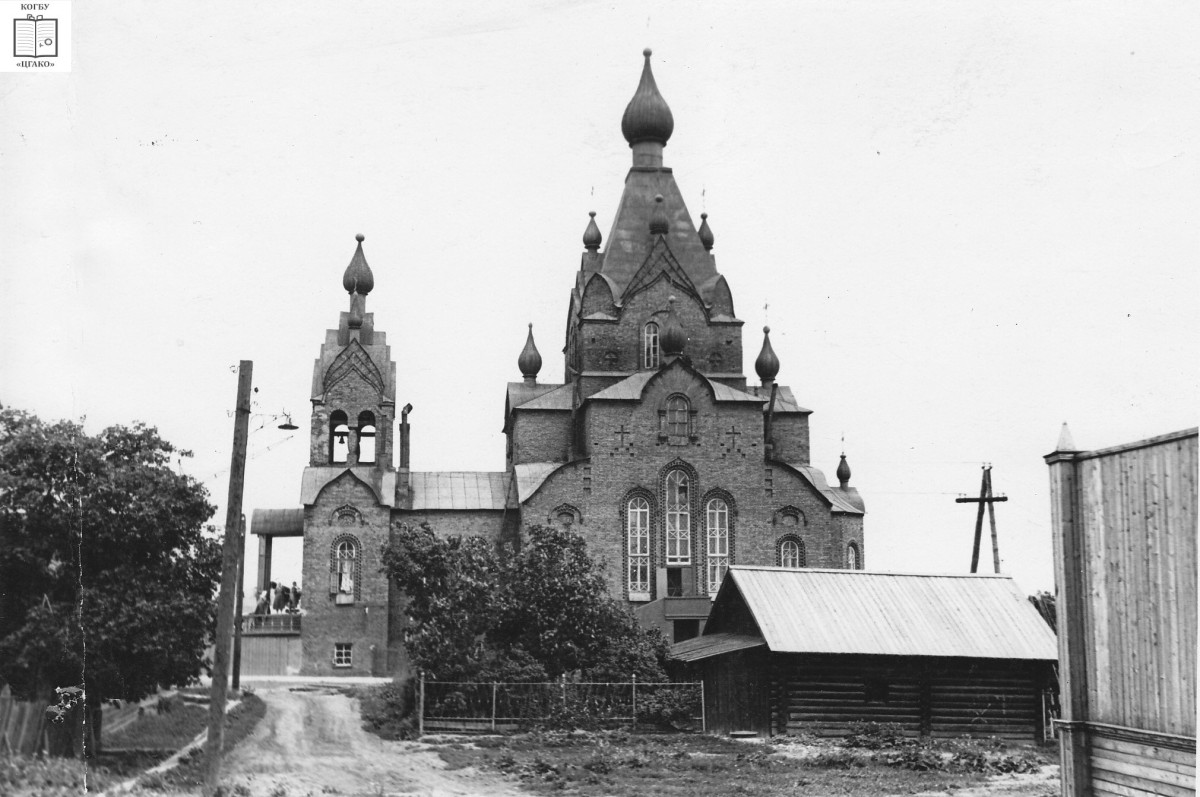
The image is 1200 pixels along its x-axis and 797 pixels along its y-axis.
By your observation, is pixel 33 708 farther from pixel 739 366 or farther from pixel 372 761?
pixel 739 366

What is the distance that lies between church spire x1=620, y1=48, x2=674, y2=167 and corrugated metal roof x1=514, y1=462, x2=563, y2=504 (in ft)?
41.0

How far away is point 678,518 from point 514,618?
1710 cm

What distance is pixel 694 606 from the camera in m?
44.1

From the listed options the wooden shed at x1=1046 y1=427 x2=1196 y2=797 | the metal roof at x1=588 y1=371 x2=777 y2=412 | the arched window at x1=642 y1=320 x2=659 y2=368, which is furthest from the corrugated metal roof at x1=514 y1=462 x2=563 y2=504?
the wooden shed at x1=1046 y1=427 x2=1196 y2=797

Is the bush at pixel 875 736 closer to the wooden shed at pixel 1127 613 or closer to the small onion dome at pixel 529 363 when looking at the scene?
the wooden shed at pixel 1127 613

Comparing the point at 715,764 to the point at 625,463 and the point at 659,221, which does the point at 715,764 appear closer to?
the point at 625,463

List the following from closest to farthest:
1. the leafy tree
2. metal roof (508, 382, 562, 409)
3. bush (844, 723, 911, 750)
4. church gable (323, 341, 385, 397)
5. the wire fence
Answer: bush (844, 723, 911, 750) < the wire fence < the leafy tree < church gable (323, 341, 385, 397) < metal roof (508, 382, 562, 409)

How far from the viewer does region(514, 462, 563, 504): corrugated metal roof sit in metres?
49.4

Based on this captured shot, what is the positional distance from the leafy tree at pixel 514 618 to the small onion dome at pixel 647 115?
82.8 ft

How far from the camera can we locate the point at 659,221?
53.4 m

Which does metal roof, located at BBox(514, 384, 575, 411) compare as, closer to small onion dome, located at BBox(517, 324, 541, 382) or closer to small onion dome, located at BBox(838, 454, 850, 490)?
small onion dome, located at BBox(517, 324, 541, 382)

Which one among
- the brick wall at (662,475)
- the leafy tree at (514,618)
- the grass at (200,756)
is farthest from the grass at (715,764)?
the brick wall at (662,475)

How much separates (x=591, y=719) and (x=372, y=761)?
21.3 ft

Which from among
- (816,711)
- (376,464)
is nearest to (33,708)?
(816,711)
